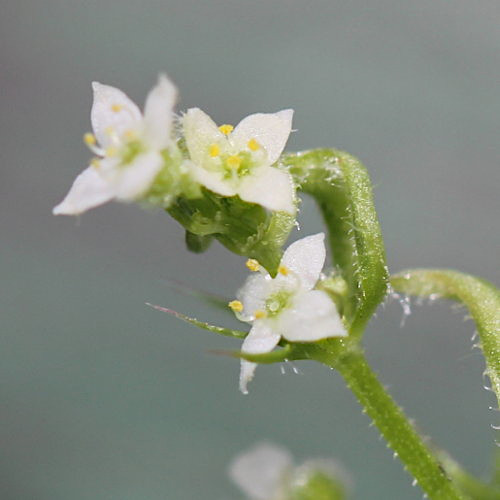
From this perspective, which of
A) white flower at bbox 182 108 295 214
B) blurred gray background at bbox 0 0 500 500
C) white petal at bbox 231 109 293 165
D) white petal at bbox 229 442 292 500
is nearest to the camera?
white flower at bbox 182 108 295 214

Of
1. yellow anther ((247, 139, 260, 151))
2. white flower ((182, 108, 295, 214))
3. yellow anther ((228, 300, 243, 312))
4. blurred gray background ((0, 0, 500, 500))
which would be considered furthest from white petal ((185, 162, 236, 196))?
blurred gray background ((0, 0, 500, 500))

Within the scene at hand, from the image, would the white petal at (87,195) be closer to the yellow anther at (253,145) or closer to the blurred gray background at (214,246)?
the yellow anther at (253,145)

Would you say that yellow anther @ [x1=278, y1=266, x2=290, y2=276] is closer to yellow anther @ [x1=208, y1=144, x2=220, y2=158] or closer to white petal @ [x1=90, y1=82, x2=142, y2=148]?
Result: yellow anther @ [x1=208, y1=144, x2=220, y2=158]

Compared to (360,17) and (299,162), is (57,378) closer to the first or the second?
(360,17)

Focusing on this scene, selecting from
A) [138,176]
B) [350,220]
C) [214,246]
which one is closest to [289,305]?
[350,220]

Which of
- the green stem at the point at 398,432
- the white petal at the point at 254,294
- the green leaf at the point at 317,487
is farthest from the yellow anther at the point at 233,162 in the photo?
the green leaf at the point at 317,487

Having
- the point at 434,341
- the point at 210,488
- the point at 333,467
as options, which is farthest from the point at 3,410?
the point at 333,467
